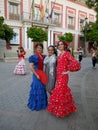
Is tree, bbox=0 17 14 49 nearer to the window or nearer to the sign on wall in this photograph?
the sign on wall

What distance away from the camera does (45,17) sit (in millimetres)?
35375

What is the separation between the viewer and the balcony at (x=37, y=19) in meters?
32.1

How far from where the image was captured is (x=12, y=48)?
3108 centimetres

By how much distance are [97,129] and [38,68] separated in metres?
2.00

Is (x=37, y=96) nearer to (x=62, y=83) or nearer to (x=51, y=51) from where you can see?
(x=62, y=83)

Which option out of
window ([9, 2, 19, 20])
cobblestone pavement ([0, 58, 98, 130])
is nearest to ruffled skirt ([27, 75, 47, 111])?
cobblestone pavement ([0, 58, 98, 130])

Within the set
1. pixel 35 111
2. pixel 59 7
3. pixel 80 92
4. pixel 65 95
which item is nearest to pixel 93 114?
pixel 65 95

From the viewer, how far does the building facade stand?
31.3m

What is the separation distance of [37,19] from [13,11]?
3960mm

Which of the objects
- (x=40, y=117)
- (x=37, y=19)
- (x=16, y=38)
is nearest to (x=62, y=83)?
(x=40, y=117)

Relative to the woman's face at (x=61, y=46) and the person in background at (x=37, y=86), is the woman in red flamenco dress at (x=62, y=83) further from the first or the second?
the person in background at (x=37, y=86)

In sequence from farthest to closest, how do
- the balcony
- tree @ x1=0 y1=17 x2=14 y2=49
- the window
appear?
the balcony
the window
tree @ x1=0 y1=17 x2=14 y2=49

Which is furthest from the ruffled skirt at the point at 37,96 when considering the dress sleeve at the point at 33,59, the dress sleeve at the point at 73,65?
the dress sleeve at the point at 73,65

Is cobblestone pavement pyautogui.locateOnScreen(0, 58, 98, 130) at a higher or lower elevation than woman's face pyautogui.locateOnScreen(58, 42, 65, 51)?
lower
